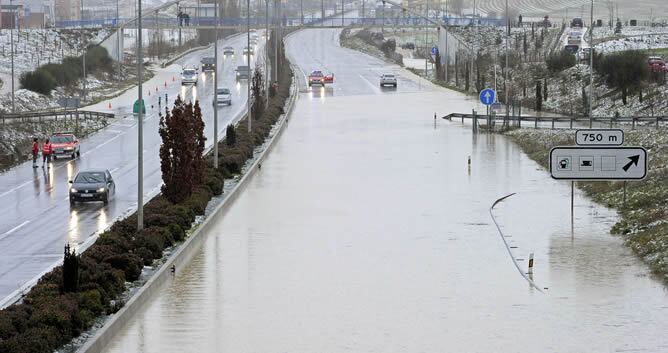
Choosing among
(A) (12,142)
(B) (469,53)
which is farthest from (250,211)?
(B) (469,53)

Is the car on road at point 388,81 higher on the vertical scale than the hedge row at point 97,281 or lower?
higher

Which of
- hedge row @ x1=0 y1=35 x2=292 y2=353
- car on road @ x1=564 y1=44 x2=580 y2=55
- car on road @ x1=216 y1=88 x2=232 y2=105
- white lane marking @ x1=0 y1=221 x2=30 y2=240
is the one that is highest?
car on road @ x1=564 y1=44 x2=580 y2=55

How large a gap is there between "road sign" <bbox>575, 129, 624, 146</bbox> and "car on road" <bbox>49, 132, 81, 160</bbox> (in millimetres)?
32300

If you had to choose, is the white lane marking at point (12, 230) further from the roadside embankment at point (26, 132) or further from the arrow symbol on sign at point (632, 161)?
the roadside embankment at point (26, 132)

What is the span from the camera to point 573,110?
3538 inches

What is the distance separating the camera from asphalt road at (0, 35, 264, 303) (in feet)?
112

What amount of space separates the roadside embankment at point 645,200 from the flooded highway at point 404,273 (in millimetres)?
510

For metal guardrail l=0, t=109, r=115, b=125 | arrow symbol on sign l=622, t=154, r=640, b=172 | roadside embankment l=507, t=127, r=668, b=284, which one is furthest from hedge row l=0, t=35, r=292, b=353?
metal guardrail l=0, t=109, r=115, b=125

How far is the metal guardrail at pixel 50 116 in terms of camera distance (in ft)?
243

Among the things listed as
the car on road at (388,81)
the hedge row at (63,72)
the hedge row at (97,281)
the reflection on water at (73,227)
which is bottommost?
the reflection on water at (73,227)

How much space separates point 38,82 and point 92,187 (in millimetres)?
62269

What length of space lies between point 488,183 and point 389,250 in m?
17.6

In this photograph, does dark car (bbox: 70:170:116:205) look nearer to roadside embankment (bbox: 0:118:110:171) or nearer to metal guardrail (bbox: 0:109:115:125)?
roadside embankment (bbox: 0:118:110:171)

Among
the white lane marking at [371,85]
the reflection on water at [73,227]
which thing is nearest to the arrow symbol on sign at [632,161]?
the reflection on water at [73,227]
